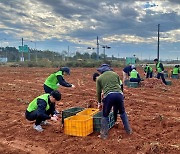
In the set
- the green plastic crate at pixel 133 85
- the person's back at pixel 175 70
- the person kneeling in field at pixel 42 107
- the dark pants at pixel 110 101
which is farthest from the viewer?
the person's back at pixel 175 70

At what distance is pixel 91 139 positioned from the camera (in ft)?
20.9

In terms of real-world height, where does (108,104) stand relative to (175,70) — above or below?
below

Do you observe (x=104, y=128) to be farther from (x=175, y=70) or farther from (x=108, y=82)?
(x=175, y=70)

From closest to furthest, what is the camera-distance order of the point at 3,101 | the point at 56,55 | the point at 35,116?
the point at 35,116, the point at 3,101, the point at 56,55

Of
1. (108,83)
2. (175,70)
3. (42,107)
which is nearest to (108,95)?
(108,83)

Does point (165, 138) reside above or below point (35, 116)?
below

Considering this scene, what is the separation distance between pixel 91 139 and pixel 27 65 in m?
45.8

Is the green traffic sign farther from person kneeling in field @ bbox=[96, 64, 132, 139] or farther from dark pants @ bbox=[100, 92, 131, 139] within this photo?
dark pants @ bbox=[100, 92, 131, 139]

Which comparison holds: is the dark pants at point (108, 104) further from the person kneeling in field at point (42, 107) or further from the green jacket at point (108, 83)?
the person kneeling in field at point (42, 107)

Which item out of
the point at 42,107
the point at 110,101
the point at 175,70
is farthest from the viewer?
the point at 175,70

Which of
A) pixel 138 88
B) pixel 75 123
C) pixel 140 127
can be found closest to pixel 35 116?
pixel 75 123

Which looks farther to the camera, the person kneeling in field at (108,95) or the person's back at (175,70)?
the person's back at (175,70)

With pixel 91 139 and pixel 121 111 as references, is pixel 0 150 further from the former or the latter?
pixel 121 111

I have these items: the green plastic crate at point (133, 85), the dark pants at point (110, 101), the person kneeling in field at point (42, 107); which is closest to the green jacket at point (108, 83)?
the dark pants at point (110, 101)
